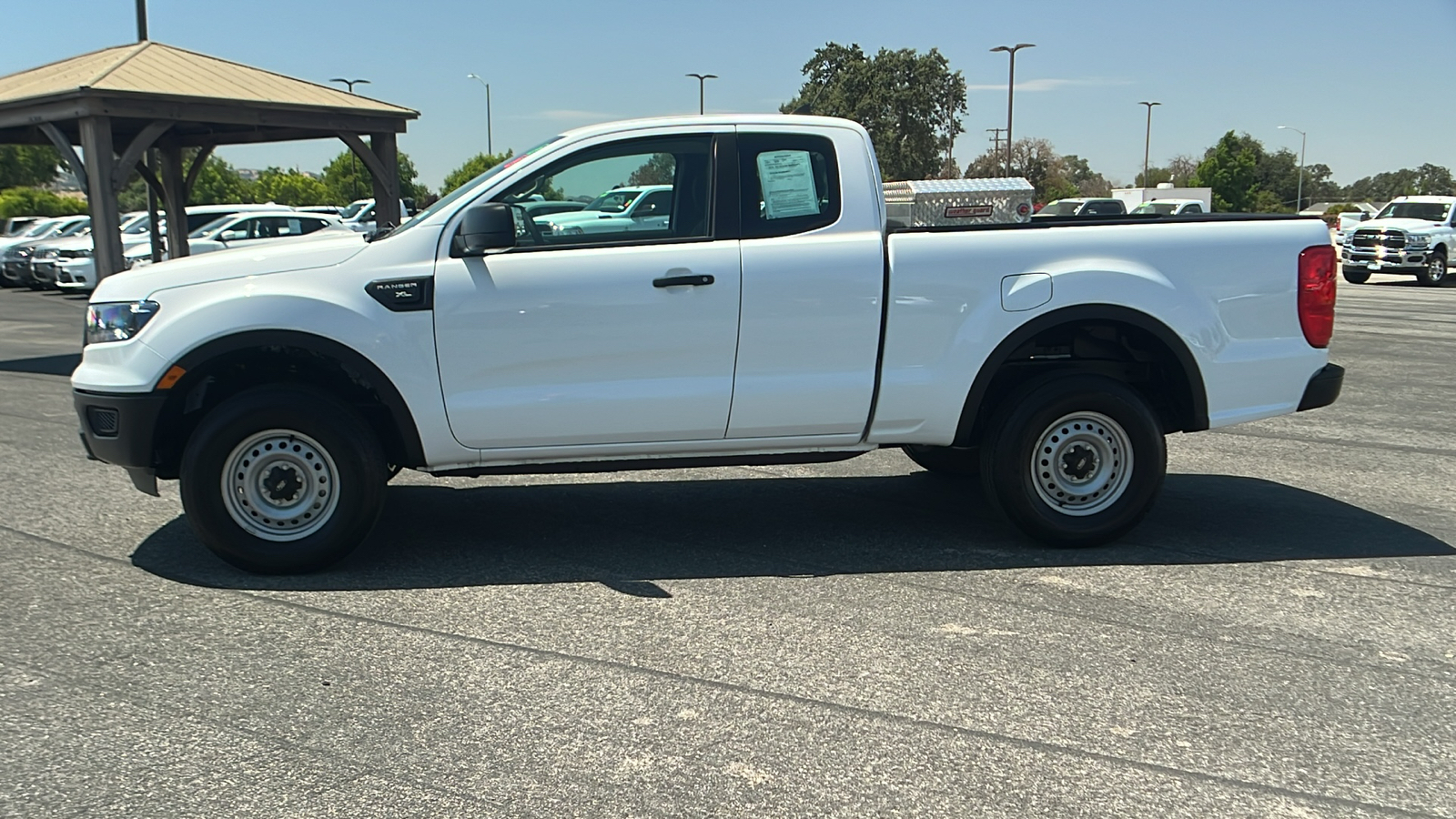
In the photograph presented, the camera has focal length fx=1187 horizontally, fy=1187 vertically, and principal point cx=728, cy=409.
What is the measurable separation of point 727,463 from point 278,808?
2.88 meters

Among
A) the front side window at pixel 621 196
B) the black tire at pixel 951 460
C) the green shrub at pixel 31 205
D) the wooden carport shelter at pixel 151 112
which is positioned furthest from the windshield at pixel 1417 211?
the green shrub at pixel 31 205

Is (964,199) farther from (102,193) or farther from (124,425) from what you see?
(124,425)

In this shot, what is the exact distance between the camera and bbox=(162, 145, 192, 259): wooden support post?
1850 cm

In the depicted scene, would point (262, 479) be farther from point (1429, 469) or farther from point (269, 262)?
point (1429, 469)

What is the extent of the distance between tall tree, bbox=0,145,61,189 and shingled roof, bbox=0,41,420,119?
6020cm

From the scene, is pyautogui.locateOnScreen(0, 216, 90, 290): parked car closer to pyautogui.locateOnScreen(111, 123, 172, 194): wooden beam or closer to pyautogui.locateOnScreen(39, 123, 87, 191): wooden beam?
pyautogui.locateOnScreen(39, 123, 87, 191): wooden beam

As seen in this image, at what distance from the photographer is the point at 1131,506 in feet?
18.8

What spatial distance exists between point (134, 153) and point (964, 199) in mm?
26036

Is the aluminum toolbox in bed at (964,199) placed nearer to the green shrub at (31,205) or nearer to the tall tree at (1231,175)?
the green shrub at (31,205)

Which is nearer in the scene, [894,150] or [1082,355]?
[1082,355]

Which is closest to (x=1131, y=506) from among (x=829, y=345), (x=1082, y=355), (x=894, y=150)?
(x=1082, y=355)

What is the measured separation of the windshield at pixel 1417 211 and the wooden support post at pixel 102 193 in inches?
1076

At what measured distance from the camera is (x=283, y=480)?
5.41m

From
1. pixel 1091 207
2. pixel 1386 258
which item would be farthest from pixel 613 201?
pixel 1091 207
